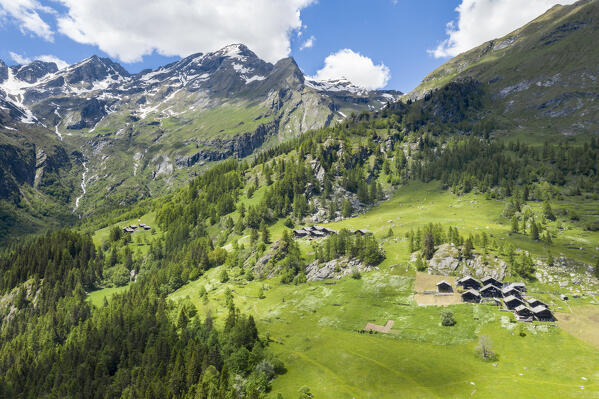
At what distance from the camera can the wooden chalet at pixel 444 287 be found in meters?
106

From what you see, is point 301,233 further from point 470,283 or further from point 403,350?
point 403,350

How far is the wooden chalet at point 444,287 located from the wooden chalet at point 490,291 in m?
9.22

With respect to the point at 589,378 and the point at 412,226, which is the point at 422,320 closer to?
the point at 589,378

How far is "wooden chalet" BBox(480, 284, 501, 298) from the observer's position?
9950 centimetres

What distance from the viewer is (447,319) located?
91.4m

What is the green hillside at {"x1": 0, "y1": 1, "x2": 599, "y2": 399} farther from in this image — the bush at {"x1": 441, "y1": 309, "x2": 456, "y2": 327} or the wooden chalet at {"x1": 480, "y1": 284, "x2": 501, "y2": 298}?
the wooden chalet at {"x1": 480, "y1": 284, "x2": 501, "y2": 298}

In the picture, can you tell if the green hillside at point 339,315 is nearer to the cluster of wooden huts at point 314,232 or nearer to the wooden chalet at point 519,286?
the wooden chalet at point 519,286

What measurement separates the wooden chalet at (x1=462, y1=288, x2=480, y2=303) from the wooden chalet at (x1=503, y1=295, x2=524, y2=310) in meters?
8.18

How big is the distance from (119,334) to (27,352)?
49.8 m

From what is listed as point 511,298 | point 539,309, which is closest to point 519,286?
point 511,298

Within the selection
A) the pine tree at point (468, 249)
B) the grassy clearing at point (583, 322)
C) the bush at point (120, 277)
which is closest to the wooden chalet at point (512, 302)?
the grassy clearing at point (583, 322)

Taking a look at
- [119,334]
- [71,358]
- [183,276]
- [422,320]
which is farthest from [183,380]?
[183,276]

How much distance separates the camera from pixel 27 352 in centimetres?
13612

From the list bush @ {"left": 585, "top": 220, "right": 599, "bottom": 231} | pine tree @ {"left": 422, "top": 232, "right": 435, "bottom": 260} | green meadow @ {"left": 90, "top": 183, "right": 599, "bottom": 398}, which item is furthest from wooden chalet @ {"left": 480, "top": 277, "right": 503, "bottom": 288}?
bush @ {"left": 585, "top": 220, "right": 599, "bottom": 231}
